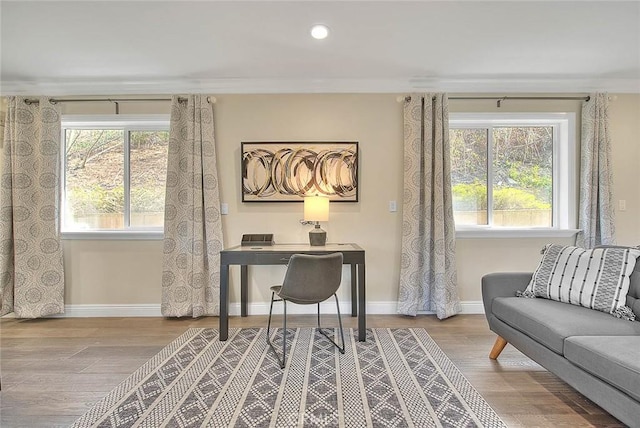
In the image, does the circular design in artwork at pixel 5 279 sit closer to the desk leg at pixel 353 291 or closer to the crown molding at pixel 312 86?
the crown molding at pixel 312 86

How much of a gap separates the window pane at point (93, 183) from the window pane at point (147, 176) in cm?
14

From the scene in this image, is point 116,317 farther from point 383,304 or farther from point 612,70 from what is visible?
point 612,70

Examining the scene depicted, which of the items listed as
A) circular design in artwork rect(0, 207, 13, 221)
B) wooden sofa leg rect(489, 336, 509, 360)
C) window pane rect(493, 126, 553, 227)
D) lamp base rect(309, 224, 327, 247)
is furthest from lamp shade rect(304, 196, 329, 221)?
circular design in artwork rect(0, 207, 13, 221)

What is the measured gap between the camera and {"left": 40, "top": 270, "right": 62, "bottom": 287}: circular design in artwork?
10.2 ft

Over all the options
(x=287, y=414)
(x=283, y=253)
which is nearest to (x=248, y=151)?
(x=283, y=253)

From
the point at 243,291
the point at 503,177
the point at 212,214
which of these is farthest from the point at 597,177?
the point at 212,214

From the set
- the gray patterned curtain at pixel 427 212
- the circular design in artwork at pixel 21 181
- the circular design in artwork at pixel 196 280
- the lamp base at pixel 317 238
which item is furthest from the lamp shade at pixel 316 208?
the circular design in artwork at pixel 21 181

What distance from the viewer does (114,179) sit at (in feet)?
11.0

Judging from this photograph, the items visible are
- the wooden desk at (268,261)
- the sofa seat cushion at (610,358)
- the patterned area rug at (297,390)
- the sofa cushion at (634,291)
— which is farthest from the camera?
the wooden desk at (268,261)

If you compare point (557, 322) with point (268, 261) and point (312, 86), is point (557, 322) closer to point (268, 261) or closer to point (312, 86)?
point (268, 261)

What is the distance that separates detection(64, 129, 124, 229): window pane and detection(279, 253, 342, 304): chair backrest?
2.26 metres

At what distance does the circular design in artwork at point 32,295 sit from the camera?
10.1ft

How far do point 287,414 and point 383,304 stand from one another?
1.83 metres

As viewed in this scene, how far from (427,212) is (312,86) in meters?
1.72
